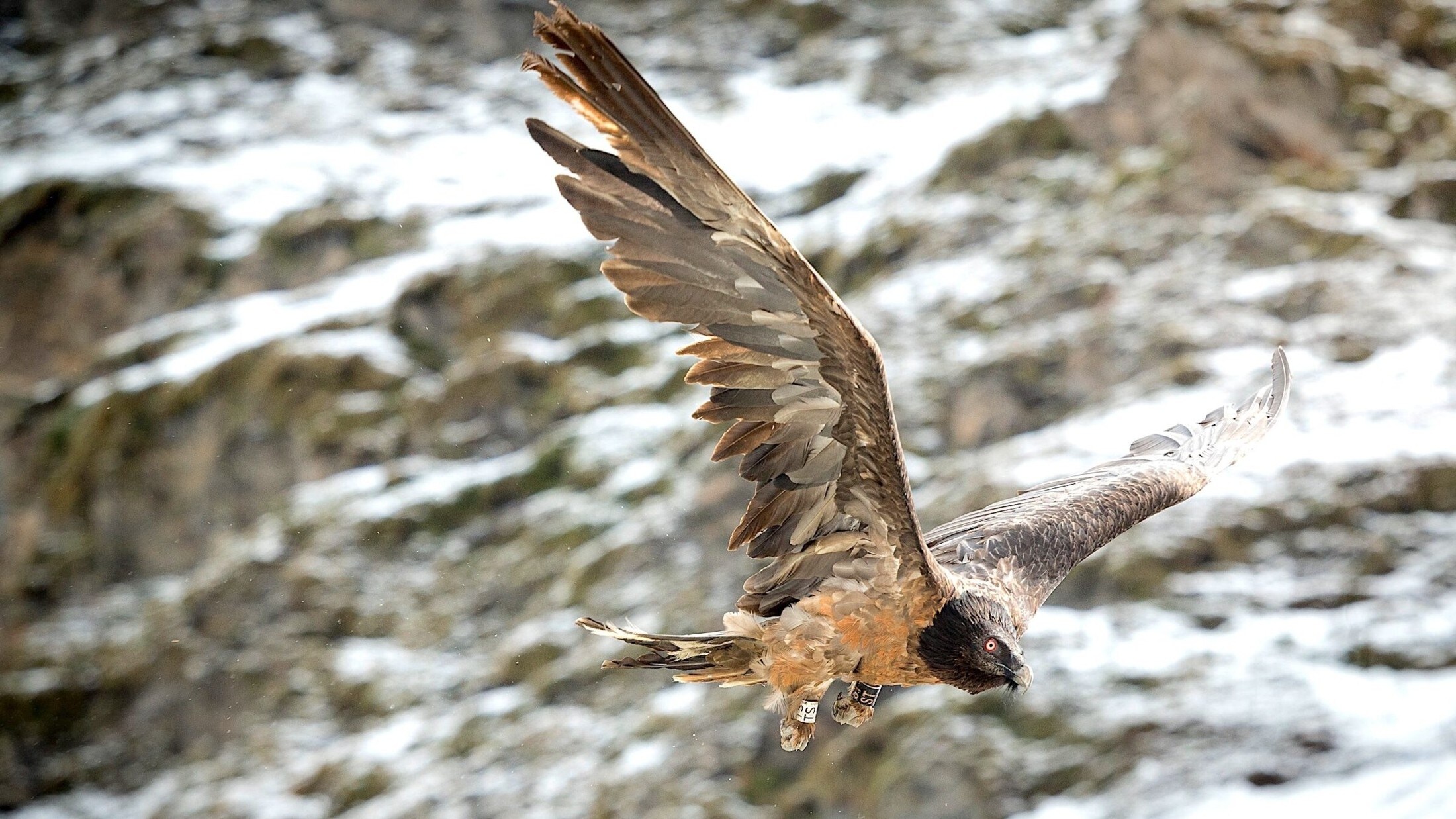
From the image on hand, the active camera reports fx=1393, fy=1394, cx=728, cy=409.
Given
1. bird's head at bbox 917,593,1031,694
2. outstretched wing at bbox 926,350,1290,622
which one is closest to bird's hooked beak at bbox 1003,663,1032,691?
bird's head at bbox 917,593,1031,694

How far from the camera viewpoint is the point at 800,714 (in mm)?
4020

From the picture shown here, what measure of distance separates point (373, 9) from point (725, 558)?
891 centimetres

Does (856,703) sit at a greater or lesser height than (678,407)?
greater

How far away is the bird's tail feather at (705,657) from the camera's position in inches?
156

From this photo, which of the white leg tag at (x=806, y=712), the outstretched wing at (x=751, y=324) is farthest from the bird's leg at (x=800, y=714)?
the outstretched wing at (x=751, y=324)

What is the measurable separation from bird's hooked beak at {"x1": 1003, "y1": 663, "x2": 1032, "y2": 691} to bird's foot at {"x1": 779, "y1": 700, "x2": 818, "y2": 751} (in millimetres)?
566

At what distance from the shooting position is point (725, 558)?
10109mm

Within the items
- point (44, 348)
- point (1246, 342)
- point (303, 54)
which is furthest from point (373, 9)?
point (1246, 342)

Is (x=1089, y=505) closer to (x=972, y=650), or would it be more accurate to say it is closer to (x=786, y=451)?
(x=972, y=650)

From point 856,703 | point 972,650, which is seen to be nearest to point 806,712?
point 856,703

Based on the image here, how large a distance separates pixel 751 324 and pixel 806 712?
119 centimetres

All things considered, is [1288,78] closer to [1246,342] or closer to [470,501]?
[1246,342]

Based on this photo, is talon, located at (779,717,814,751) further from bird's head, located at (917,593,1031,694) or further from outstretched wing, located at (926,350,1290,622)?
outstretched wing, located at (926,350,1290,622)

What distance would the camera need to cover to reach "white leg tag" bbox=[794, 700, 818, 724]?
13.2ft
